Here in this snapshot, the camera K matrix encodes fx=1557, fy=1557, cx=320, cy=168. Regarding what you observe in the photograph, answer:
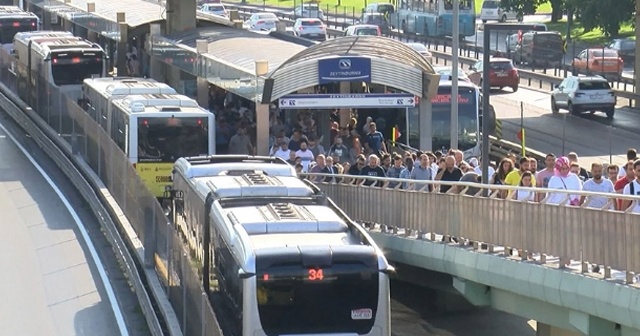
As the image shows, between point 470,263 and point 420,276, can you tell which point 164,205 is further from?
point 470,263

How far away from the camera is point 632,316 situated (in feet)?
55.0

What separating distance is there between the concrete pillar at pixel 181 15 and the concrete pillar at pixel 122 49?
249cm

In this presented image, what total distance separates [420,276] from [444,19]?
5728 cm

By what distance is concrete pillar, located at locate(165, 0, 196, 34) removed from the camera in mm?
48375

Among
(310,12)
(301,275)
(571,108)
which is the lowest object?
(571,108)

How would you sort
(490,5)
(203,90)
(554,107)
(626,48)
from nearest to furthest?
(203,90)
(554,107)
(626,48)
(490,5)

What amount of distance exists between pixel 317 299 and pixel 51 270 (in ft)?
40.1

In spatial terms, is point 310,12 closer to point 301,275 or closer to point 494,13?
point 494,13

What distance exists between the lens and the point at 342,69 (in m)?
31.7

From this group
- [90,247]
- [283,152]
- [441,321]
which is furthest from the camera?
[90,247]

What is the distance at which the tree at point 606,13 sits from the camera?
74.5 meters

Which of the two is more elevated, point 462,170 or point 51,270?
point 462,170

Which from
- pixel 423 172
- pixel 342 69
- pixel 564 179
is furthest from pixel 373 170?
pixel 564 179

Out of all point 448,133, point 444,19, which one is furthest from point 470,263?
point 444,19
